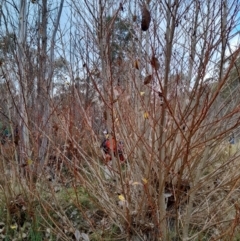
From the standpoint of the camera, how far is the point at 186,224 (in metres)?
2.62

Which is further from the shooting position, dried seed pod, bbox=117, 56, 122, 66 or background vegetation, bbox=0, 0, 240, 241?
dried seed pod, bbox=117, 56, 122, 66

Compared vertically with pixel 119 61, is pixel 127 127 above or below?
below

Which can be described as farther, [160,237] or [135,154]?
[135,154]

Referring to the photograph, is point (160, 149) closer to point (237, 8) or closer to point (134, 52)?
point (237, 8)

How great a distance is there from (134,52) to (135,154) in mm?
1368

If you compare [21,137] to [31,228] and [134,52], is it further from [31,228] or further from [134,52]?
[134,52]

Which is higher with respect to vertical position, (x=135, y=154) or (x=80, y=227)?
(x=135, y=154)

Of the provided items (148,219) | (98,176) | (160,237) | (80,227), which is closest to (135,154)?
(98,176)

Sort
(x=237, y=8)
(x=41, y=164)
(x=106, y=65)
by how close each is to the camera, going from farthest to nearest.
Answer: (x=41, y=164) → (x=106, y=65) → (x=237, y=8)

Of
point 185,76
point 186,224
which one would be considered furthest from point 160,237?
point 185,76

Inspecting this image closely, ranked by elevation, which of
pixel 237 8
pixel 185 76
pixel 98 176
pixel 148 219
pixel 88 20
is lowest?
pixel 148 219

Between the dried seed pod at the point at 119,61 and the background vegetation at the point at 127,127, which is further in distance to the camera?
the dried seed pod at the point at 119,61

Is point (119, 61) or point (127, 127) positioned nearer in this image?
point (127, 127)

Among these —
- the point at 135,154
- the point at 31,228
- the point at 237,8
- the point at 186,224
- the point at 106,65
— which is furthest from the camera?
the point at 31,228
